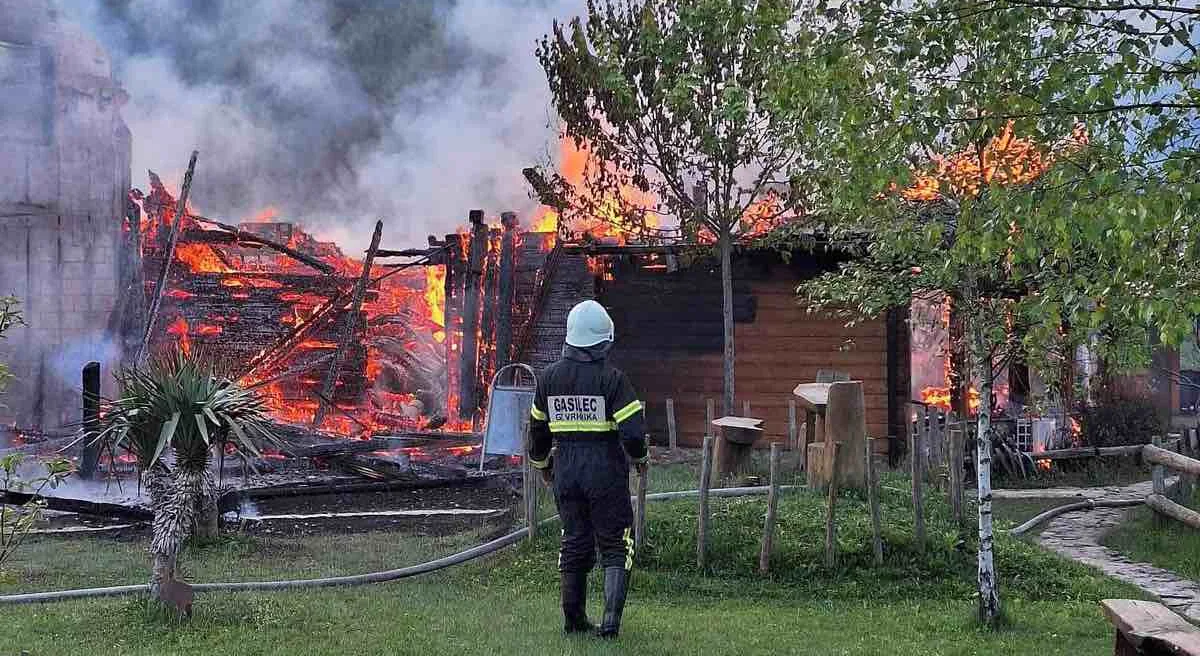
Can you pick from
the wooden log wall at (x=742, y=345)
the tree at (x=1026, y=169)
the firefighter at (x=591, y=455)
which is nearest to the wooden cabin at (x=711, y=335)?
the wooden log wall at (x=742, y=345)

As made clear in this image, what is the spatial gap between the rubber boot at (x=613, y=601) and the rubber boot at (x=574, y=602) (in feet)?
0.59

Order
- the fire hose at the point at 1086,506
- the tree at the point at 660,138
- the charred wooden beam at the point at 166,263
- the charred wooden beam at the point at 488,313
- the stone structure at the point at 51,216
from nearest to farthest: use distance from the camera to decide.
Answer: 1. the fire hose at the point at 1086,506
2. the tree at the point at 660,138
3. the charred wooden beam at the point at 166,263
4. the stone structure at the point at 51,216
5. the charred wooden beam at the point at 488,313

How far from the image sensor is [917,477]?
9.50 m

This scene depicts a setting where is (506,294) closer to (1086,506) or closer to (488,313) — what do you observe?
(488,313)

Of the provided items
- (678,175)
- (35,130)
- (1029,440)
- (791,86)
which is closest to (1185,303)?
(791,86)

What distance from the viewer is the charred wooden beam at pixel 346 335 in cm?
1877

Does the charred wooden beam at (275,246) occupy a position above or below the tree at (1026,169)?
above

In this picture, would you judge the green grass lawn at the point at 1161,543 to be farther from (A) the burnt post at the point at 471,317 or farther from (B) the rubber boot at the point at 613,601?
(A) the burnt post at the point at 471,317

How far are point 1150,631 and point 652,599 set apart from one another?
426 cm

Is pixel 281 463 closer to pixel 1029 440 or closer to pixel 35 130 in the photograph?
pixel 35 130

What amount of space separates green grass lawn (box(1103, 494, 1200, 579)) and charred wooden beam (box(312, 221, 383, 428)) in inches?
474

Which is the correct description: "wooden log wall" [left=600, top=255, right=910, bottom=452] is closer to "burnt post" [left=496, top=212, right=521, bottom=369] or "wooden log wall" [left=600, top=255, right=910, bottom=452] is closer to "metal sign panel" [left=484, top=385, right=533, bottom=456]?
"burnt post" [left=496, top=212, right=521, bottom=369]

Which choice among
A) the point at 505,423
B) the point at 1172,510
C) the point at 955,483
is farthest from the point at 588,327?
the point at 505,423

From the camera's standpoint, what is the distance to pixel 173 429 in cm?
723
